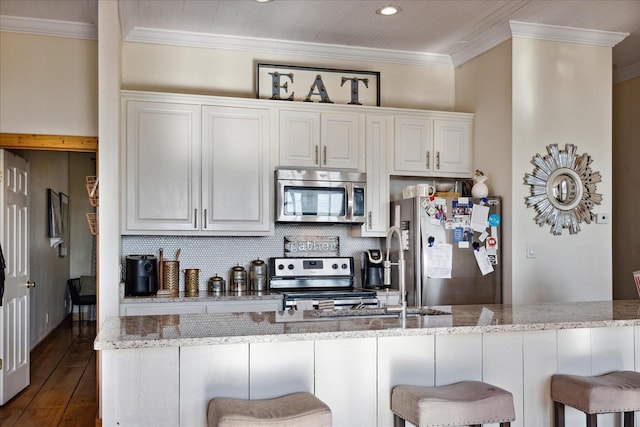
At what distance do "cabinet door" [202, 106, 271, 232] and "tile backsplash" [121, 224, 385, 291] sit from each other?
14.0 inches

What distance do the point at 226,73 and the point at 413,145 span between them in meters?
1.55

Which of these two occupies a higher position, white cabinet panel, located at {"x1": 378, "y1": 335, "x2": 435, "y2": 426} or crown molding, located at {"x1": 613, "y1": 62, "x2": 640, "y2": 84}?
crown molding, located at {"x1": 613, "y1": 62, "x2": 640, "y2": 84}

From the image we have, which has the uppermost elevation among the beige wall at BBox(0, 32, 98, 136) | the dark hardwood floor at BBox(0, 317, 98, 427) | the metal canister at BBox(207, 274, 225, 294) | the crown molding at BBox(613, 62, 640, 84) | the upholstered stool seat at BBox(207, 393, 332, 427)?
the crown molding at BBox(613, 62, 640, 84)

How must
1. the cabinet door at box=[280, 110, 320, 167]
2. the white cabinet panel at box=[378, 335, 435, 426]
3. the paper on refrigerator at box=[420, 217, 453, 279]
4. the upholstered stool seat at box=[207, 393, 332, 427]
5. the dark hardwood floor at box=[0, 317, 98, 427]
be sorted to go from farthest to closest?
the cabinet door at box=[280, 110, 320, 167]
the paper on refrigerator at box=[420, 217, 453, 279]
the dark hardwood floor at box=[0, 317, 98, 427]
the white cabinet panel at box=[378, 335, 435, 426]
the upholstered stool seat at box=[207, 393, 332, 427]

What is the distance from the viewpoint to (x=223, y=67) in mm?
4832

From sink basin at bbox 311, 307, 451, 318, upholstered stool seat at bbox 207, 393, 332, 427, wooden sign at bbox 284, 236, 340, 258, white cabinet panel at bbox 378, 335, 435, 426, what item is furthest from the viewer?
wooden sign at bbox 284, 236, 340, 258

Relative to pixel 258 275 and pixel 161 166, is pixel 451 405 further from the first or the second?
pixel 161 166

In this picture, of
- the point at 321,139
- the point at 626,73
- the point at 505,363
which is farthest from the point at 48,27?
the point at 626,73

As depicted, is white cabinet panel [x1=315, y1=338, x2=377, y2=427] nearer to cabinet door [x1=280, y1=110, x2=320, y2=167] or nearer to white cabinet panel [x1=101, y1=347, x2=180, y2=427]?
white cabinet panel [x1=101, y1=347, x2=180, y2=427]

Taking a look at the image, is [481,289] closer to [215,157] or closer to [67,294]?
[215,157]

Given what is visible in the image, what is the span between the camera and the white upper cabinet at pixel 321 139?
4.66m

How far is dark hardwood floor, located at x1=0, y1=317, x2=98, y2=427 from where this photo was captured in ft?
14.0

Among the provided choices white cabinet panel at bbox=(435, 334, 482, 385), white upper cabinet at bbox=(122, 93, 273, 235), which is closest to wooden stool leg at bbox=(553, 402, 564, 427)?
white cabinet panel at bbox=(435, 334, 482, 385)

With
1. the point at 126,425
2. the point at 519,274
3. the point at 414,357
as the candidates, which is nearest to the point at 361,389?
the point at 414,357
